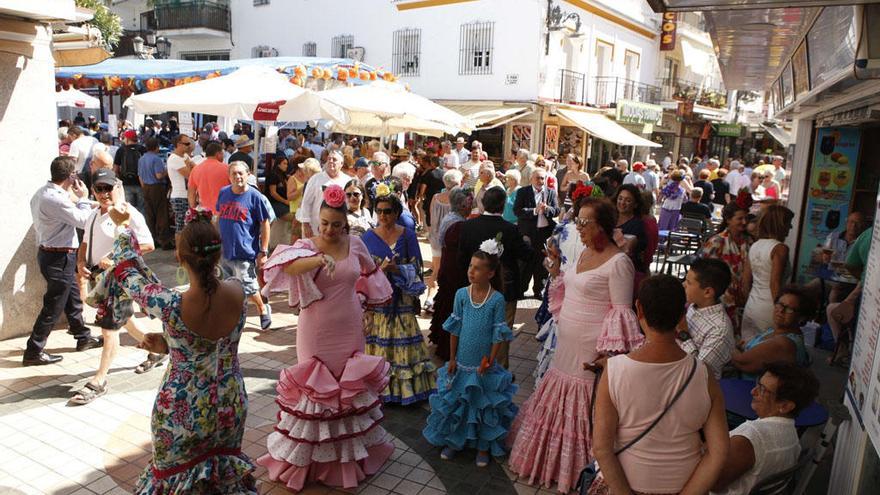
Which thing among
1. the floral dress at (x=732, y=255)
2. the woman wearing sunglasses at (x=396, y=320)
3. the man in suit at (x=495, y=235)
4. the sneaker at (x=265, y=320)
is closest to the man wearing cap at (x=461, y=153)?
the sneaker at (x=265, y=320)

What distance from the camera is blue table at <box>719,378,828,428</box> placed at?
3225 mm

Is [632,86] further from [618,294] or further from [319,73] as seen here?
[618,294]

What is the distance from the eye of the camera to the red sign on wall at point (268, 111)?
7.87 m

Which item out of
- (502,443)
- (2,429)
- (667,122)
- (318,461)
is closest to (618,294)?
(502,443)

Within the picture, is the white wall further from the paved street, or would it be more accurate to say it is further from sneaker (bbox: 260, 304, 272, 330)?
the paved street

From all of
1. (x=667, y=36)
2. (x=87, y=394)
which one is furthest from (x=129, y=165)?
(x=667, y=36)

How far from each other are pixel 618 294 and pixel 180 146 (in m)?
7.69

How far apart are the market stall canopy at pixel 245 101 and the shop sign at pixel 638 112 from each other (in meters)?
16.6

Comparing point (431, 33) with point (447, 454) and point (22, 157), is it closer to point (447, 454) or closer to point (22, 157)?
point (22, 157)

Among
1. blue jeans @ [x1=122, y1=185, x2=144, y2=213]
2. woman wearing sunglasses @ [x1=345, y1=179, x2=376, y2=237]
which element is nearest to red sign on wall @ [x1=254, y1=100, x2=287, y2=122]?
woman wearing sunglasses @ [x1=345, y1=179, x2=376, y2=237]

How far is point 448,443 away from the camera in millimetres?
4301

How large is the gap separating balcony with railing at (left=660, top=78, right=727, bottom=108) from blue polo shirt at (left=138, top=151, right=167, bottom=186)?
22647mm

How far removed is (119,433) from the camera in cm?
443

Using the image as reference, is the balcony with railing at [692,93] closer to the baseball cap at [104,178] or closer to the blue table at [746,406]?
the blue table at [746,406]
